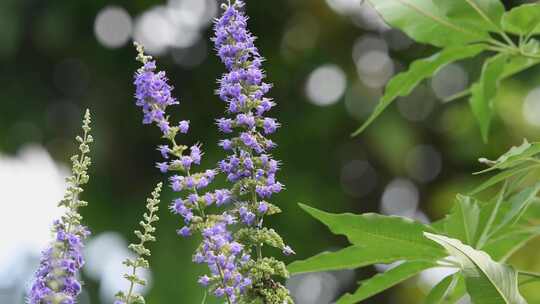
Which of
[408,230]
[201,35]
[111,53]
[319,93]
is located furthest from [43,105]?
[408,230]

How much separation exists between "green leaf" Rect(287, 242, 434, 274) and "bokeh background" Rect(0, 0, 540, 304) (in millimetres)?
6173

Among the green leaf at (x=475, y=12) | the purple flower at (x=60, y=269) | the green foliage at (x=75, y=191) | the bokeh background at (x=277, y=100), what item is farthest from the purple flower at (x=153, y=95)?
the bokeh background at (x=277, y=100)

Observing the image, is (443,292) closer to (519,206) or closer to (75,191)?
(519,206)

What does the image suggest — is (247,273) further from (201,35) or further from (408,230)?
(201,35)

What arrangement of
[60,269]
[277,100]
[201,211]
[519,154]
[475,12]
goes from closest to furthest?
[60,269]
[201,211]
[519,154]
[475,12]
[277,100]

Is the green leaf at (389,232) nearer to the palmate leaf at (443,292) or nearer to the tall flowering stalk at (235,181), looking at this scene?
the palmate leaf at (443,292)

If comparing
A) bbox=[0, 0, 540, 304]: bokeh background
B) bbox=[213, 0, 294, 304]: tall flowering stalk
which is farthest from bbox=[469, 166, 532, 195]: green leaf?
bbox=[0, 0, 540, 304]: bokeh background

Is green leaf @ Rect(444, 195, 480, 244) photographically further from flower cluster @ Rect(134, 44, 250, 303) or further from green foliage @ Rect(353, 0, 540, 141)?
flower cluster @ Rect(134, 44, 250, 303)

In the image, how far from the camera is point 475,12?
1.79 meters

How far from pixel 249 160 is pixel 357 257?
15.7 inches

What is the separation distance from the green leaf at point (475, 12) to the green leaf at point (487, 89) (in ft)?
0.37

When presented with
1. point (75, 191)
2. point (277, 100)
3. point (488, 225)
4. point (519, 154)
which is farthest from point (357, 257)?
point (277, 100)

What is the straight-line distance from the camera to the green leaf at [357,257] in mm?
1653

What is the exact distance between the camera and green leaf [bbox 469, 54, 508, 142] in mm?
1915
